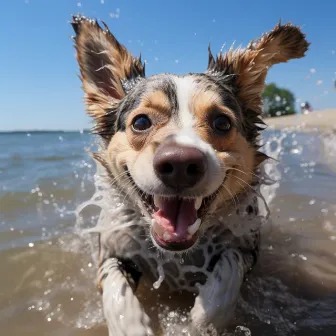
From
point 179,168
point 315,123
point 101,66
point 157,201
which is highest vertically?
point 101,66

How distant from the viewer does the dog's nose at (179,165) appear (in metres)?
2.46

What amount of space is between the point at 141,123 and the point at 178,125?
1.15 ft

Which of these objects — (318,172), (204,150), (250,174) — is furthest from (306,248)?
(318,172)

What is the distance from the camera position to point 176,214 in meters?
2.86

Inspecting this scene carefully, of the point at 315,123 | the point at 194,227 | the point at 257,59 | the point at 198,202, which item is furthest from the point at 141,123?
the point at 315,123

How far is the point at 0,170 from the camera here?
382 inches

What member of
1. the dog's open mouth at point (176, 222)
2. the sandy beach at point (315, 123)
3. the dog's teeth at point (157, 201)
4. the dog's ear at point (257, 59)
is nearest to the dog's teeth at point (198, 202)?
the dog's open mouth at point (176, 222)

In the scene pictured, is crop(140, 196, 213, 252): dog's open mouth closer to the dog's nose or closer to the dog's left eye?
the dog's nose

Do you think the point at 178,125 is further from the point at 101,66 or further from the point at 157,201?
the point at 101,66

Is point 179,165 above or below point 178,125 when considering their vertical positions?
below

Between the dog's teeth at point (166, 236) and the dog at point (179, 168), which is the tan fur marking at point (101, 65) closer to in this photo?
the dog at point (179, 168)

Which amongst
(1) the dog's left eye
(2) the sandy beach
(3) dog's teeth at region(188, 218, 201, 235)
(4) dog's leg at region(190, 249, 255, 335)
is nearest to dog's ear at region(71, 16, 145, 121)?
(1) the dog's left eye

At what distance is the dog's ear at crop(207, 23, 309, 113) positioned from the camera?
3746 millimetres

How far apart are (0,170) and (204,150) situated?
8.11 meters
